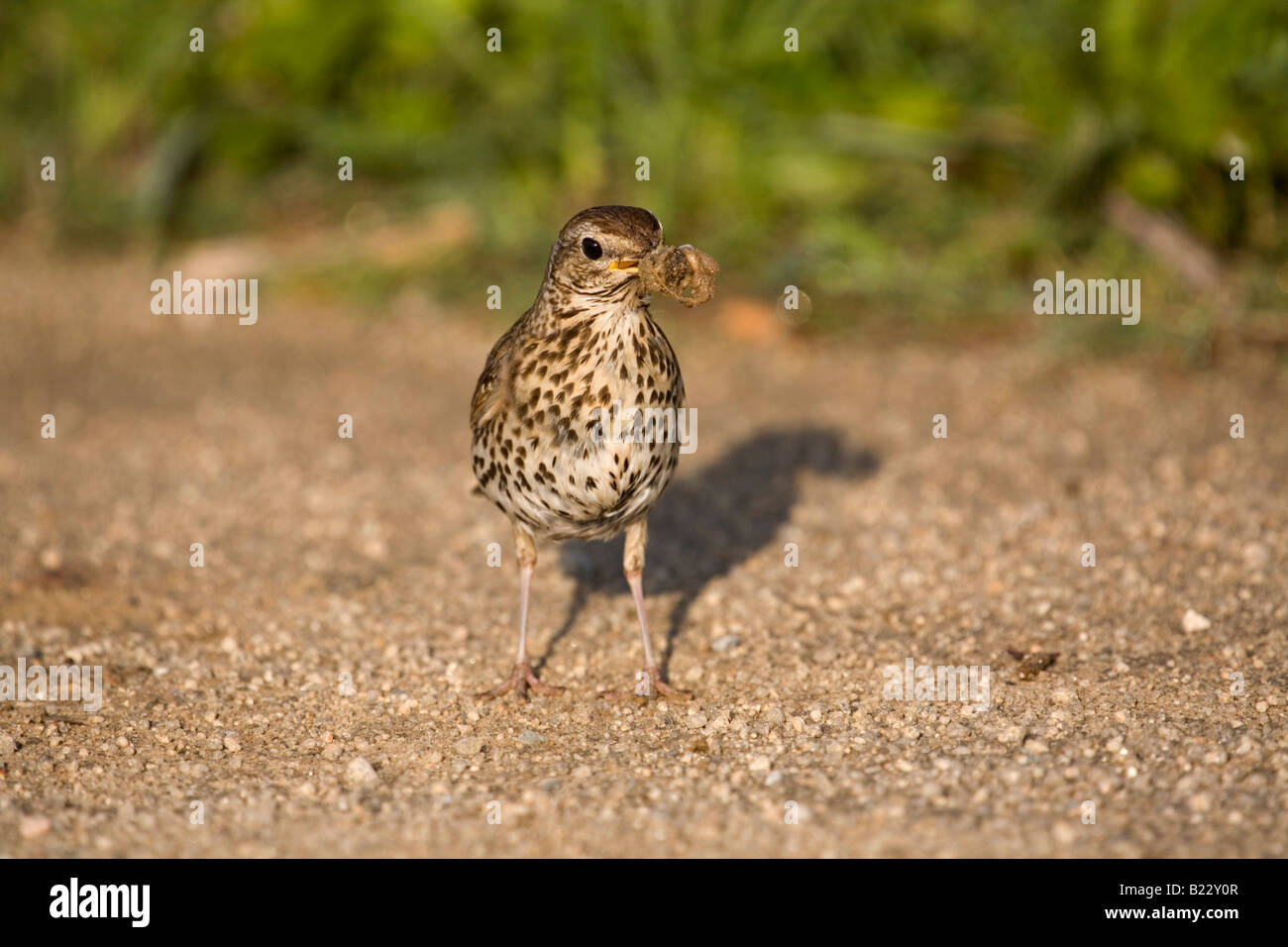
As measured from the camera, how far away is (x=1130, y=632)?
5.32 m

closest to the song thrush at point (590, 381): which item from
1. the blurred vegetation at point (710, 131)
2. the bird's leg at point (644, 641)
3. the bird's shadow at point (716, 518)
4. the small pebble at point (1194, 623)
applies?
the bird's leg at point (644, 641)

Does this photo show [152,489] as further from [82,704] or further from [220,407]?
[82,704]

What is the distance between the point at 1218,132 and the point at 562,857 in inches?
240

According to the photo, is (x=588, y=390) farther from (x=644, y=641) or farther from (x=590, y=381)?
(x=644, y=641)

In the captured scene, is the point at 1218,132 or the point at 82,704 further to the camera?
the point at 1218,132

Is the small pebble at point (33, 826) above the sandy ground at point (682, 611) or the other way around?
the other way around

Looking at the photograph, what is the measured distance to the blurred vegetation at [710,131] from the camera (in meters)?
8.45

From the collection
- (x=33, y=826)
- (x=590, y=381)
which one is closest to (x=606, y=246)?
(x=590, y=381)

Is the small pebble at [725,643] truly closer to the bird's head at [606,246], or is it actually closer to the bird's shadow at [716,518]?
the bird's shadow at [716,518]

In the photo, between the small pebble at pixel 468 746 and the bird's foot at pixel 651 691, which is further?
the bird's foot at pixel 651 691

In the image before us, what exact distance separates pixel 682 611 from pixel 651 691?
0.84 meters

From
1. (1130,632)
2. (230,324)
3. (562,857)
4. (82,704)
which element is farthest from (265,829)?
(230,324)

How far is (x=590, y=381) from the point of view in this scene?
4598mm

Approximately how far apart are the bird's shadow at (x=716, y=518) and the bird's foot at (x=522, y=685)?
0.31m
